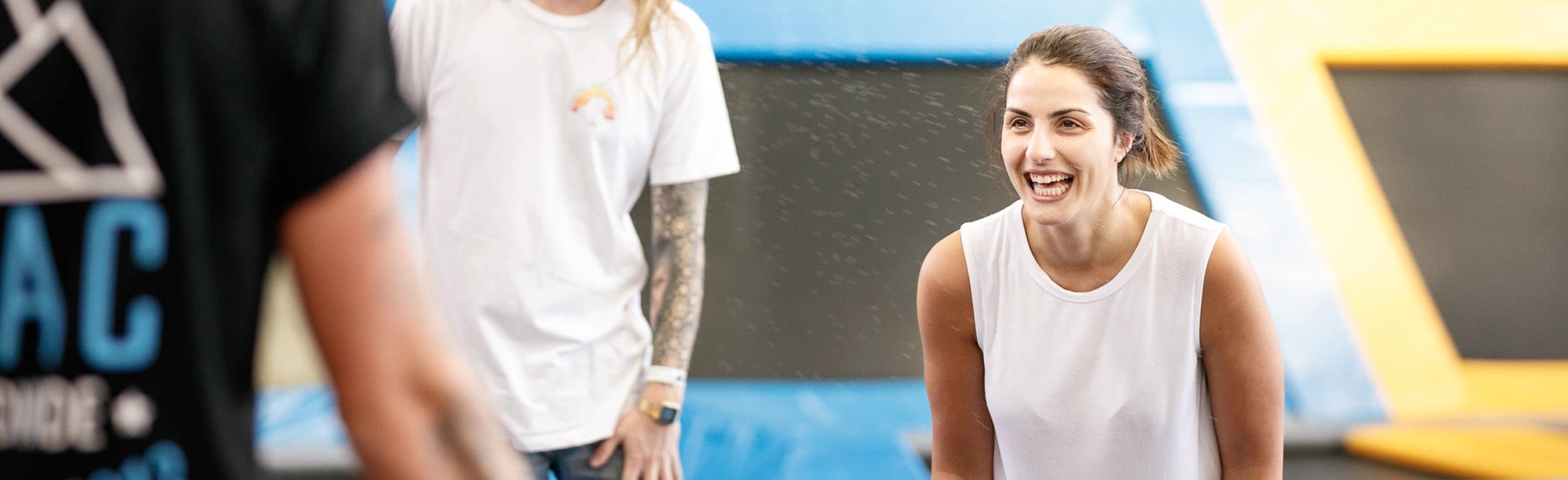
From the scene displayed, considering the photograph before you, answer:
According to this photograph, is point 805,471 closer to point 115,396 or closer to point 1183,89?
point 1183,89

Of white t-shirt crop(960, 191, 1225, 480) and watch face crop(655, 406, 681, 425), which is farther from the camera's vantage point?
watch face crop(655, 406, 681, 425)

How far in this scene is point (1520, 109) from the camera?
3.69 metres

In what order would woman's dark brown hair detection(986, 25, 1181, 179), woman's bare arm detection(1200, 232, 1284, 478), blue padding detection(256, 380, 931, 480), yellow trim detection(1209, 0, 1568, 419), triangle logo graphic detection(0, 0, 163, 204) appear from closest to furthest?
triangle logo graphic detection(0, 0, 163, 204) → woman's bare arm detection(1200, 232, 1284, 478) → woman's dark brown hair detection(986, 25, 1181, 179) → blue padding detection(256, 380, 931, 480) → yellow trim detection(1209, 0, 1568, 419)

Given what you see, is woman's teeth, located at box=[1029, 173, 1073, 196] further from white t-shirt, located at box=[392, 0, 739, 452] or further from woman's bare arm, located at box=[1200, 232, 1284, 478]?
white t-shirt, located at box=[392, 0, 739, 452]

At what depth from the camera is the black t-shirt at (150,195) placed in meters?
0.45

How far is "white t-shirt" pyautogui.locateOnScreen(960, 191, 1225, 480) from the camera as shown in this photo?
131 cm

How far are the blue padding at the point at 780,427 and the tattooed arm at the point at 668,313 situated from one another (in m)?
1.01

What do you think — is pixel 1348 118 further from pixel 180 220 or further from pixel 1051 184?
pixel 180 220

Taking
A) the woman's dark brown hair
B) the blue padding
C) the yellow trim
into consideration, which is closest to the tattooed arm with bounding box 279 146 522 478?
the woman's dark brown hair

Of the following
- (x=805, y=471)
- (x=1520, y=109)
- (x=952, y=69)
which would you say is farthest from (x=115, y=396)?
(x=1520, y=109)

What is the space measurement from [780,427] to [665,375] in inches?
50.4

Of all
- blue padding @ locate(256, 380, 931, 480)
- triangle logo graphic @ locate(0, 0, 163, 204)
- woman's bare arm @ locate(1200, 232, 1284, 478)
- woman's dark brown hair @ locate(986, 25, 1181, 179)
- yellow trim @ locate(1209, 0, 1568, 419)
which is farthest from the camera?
yellow trim @ locate(1209, 0, 1568, 419)

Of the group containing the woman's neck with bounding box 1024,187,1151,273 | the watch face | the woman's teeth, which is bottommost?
the watch face

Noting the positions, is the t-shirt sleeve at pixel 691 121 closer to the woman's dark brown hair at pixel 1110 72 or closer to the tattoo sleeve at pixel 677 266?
the tattoo sleeve at pixel 677 266
